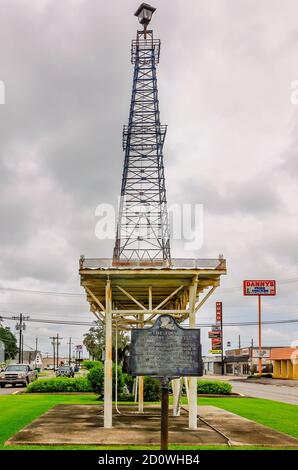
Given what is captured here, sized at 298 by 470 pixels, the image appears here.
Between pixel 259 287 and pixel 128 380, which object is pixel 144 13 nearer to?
pixel 128 380

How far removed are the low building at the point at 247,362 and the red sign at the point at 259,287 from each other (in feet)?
85.3

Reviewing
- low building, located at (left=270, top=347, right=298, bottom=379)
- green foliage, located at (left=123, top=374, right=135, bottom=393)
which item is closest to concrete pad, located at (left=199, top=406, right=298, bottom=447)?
green foliage, located at (left=123, top=374, right=135, bottom=393)

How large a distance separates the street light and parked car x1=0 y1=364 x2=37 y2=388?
94.0 feet

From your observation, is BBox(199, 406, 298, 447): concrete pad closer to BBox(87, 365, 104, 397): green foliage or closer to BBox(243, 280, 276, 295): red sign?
BBox(87, 365, 104, 397): green foliage

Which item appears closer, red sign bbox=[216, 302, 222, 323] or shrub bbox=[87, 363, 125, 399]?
shrub bbox=[87, 363, 125, 399]

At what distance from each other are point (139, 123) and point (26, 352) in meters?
142

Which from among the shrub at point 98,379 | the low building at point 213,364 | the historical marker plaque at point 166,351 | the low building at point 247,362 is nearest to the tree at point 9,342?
the low building at point 213,364

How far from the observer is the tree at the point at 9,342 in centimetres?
12769

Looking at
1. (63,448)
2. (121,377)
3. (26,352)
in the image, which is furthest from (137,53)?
(26,352)

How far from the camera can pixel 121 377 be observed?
27250 millimetres

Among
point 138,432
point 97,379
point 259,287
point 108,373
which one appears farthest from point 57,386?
point 259,287

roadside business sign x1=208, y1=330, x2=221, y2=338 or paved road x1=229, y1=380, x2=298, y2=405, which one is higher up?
roadside business sign x1=208, y1=330, x2=221, y2=338

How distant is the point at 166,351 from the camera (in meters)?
10.6

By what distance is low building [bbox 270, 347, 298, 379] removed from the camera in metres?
66.8
